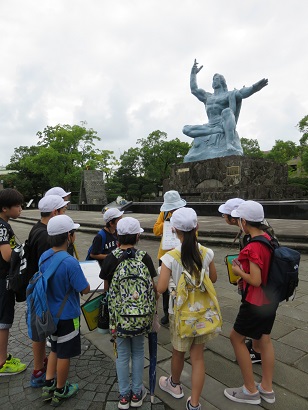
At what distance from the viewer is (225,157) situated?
18.2 metres

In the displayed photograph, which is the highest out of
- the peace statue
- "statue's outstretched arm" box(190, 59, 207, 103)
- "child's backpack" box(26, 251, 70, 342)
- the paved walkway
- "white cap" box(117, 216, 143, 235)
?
"statue's outstretched arm" box(190, 59, 207, 103)

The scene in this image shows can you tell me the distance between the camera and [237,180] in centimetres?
1748

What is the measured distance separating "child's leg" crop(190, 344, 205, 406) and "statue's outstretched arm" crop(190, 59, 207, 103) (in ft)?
70.0

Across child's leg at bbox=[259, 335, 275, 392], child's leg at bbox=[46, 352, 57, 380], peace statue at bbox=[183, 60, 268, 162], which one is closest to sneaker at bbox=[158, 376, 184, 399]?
child's leg at bbox=[259, 335, 275, 392]

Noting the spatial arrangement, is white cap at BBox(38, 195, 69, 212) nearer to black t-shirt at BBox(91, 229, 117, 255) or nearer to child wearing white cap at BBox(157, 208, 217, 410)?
black t-shirt at BBox(91, 229, 117, 255)

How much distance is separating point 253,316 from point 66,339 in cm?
137

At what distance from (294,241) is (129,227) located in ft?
21.2

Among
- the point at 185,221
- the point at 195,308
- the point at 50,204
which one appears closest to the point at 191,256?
the point at 185,221

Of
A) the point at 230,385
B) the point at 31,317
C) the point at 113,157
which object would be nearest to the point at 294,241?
the point at 230,385

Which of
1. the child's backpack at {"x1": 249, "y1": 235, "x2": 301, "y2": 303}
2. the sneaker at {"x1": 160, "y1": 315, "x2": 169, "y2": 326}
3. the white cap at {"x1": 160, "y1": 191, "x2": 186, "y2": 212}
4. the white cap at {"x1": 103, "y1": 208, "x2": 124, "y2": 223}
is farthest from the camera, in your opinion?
the sneaker at {"x1": 160, "y1": 315, "x2": 169, "y2": 326}

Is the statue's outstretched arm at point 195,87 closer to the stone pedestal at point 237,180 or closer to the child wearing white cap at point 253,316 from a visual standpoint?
the stone pedestal at point 237,180

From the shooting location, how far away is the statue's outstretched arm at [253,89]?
1777 centimetres

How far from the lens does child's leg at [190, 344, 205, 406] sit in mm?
2033

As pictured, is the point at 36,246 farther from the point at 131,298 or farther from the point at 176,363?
the point at 176,363
